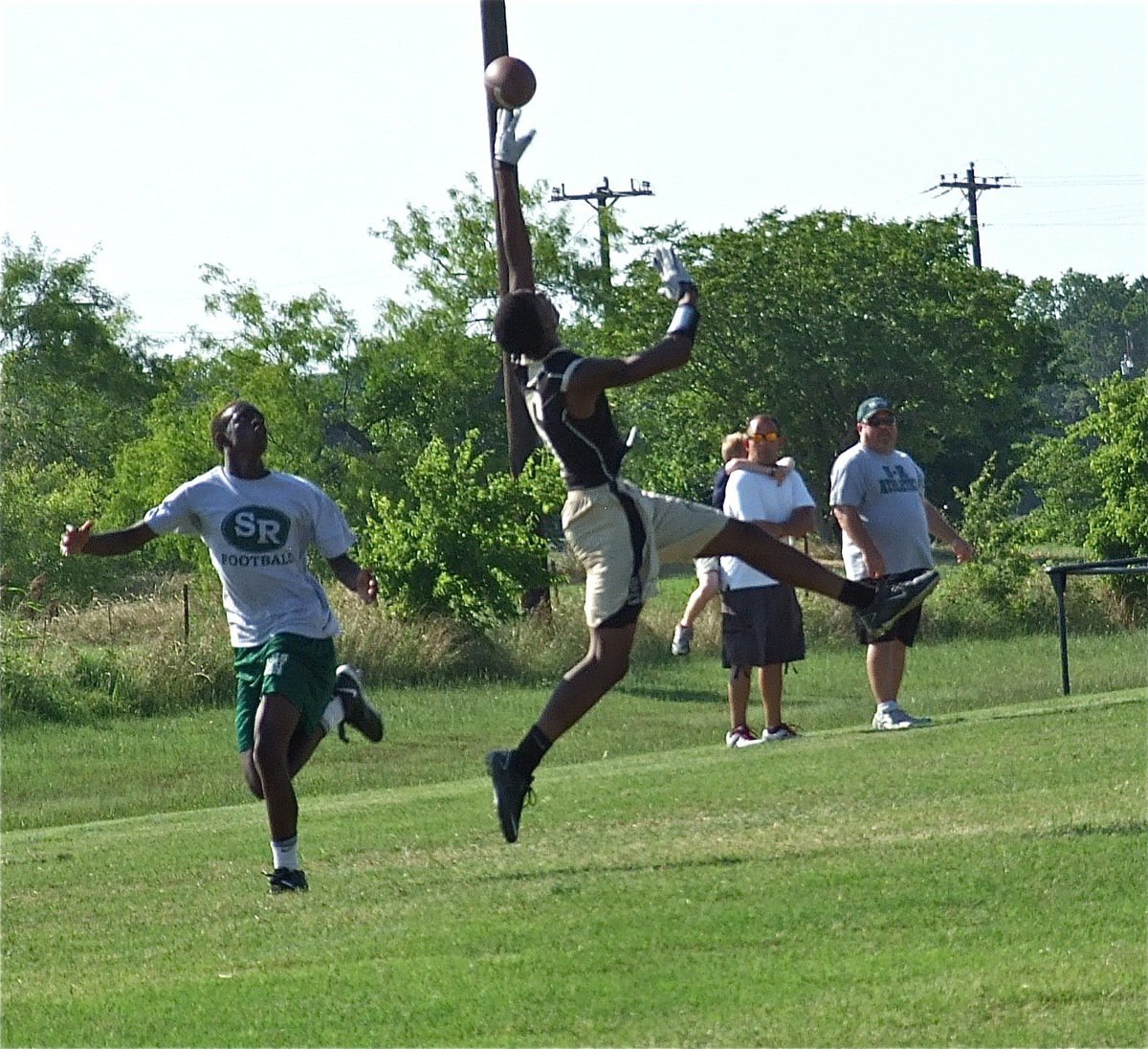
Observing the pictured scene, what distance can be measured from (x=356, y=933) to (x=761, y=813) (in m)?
2.71

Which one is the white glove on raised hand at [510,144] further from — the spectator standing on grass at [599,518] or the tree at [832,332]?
the tree at [832,332]

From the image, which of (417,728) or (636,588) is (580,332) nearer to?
(417,728)

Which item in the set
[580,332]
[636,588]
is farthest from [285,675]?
[580,332]

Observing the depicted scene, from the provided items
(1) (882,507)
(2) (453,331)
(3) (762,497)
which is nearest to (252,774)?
(1) (882,507)

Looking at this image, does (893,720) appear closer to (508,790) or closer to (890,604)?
(890,604)

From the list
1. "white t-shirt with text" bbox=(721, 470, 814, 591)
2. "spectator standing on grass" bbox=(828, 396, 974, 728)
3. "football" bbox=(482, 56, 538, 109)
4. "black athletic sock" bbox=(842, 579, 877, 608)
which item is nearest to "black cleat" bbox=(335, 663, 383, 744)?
"black athletic sock" bbox=(842, 579, 877, 608)

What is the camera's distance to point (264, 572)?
29.7 feet

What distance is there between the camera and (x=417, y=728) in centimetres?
1925

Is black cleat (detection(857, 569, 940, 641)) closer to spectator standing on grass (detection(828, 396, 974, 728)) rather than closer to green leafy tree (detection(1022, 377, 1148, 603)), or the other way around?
spectator standing on grass (detection(828, 396, 974, 728))

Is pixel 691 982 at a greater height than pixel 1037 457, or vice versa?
pixel 1037 457

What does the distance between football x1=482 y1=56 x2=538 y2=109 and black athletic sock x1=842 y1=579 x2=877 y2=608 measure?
2.83 m

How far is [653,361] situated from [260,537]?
2.05 m

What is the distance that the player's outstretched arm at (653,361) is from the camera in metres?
8.04

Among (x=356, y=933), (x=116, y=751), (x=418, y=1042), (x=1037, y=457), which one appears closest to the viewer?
(x=418, y=1042)
